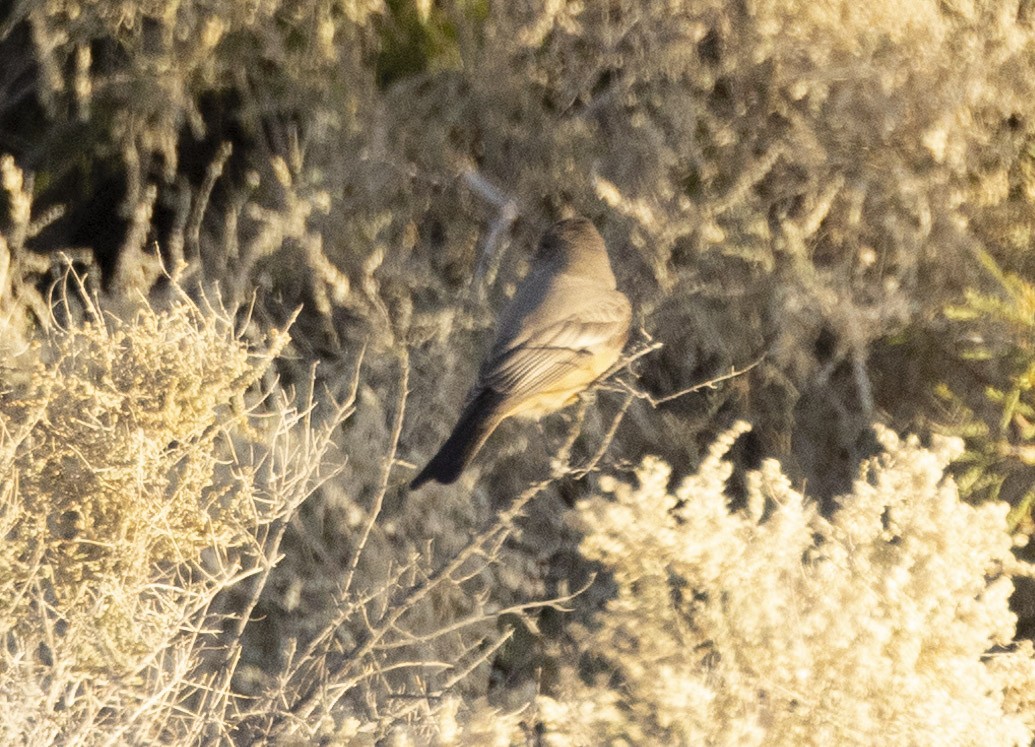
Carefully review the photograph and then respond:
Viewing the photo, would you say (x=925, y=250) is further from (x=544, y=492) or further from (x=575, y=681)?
(x=575, y=681)

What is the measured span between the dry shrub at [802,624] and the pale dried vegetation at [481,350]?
1cm

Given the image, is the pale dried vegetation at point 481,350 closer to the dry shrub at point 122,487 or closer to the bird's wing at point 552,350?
the dry shrub at point 122,487

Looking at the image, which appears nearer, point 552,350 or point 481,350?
point 552,350

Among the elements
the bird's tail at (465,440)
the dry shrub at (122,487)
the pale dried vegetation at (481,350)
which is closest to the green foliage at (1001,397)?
the pale dried vegetation at (481,350)

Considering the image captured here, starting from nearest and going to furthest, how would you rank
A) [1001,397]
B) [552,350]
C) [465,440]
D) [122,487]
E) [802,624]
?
[802,624] → [122,487] → [465,440] → [552,350] → [1001,397]

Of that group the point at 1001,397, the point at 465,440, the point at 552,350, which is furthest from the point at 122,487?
the point at 1001,397

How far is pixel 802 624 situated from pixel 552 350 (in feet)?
5.28

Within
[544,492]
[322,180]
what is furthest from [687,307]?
[322,180]

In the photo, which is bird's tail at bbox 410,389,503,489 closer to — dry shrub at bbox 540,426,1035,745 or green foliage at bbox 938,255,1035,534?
dry shrub at bbox 540,426,1035,745

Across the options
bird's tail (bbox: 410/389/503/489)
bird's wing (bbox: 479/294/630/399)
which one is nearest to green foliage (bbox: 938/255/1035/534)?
bird's wing (bbox: 479/294/630/399)

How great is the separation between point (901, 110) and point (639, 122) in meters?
1.00

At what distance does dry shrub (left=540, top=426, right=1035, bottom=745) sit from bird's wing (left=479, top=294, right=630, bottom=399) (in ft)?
3.55

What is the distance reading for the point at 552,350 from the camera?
505cm

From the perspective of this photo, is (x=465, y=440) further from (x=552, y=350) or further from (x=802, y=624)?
(x=802, y=624)
